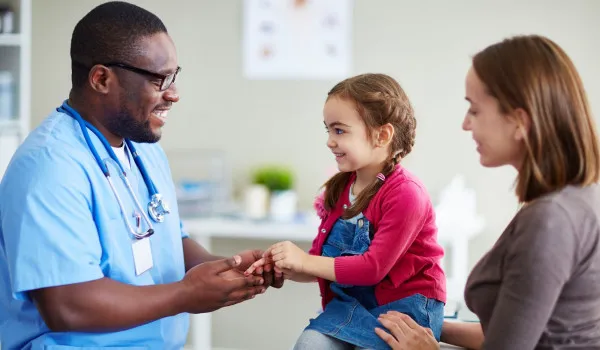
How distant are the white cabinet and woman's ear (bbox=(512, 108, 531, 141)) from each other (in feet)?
9.04

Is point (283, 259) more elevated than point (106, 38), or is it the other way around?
point (106, 38)

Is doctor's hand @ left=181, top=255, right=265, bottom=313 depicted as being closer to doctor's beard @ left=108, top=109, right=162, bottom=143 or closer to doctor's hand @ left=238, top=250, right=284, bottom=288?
doctor's hand @ left=238, top=250, right=284, bottom=288

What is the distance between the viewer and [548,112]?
49.7 inches

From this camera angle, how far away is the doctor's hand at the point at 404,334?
1529 mm

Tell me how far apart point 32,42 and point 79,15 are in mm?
306

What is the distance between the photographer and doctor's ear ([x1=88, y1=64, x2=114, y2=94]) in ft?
5.50

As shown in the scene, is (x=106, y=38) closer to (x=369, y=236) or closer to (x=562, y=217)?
(x=369, y=236)

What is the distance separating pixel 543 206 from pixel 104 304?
0.86 meters

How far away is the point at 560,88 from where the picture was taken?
1.27m

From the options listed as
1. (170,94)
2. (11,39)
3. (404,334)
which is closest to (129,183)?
(170,94)

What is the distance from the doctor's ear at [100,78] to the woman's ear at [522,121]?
890mm

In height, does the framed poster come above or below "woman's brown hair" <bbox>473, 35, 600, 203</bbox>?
above

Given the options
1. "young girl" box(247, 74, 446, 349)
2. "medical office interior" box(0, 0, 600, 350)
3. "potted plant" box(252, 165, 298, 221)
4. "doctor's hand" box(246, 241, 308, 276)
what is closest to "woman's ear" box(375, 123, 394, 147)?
"young girl" box(247, 74, 446, 349)

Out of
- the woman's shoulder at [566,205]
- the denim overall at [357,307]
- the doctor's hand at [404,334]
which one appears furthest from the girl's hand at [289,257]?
the woman's shoulder at [566,205]
